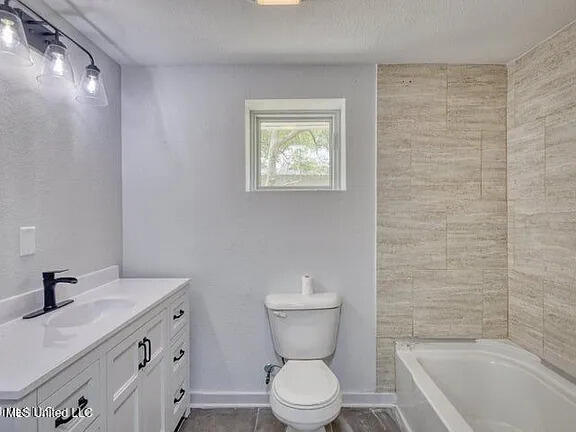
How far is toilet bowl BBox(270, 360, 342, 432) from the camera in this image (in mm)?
1688

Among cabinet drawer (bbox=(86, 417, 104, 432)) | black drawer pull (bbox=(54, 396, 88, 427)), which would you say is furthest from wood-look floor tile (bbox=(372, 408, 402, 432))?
black drawer pull (bbox=(54, 396, 88, 427))

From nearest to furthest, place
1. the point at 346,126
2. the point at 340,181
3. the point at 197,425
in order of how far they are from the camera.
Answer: the point at 197,425 < the point at 346,126 < the point at 340,181

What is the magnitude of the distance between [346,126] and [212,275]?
129cm

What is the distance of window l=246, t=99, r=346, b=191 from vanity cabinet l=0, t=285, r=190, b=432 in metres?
0.97

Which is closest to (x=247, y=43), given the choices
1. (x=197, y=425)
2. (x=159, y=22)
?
(x=159, y=22)

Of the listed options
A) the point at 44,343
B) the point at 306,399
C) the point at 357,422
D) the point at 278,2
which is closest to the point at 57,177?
the point at 44,343

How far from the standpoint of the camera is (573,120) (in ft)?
5.88

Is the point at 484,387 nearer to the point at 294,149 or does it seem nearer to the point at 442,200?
the point at 442,200

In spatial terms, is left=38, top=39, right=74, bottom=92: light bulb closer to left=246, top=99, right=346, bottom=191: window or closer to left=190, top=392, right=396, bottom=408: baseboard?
left=246, top=99, right=346, bottom=191: window

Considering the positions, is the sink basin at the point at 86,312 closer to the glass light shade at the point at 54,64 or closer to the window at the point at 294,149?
the glass light shade at the point at 54,64

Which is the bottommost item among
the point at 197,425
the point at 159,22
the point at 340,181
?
the point at 197,425

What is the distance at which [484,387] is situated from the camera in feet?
7.07

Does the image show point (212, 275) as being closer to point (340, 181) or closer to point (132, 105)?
point (340, 181)

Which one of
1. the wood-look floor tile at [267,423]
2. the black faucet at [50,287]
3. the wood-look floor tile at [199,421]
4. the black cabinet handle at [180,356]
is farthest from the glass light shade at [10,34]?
the wood-look floor tile at [267,423]
